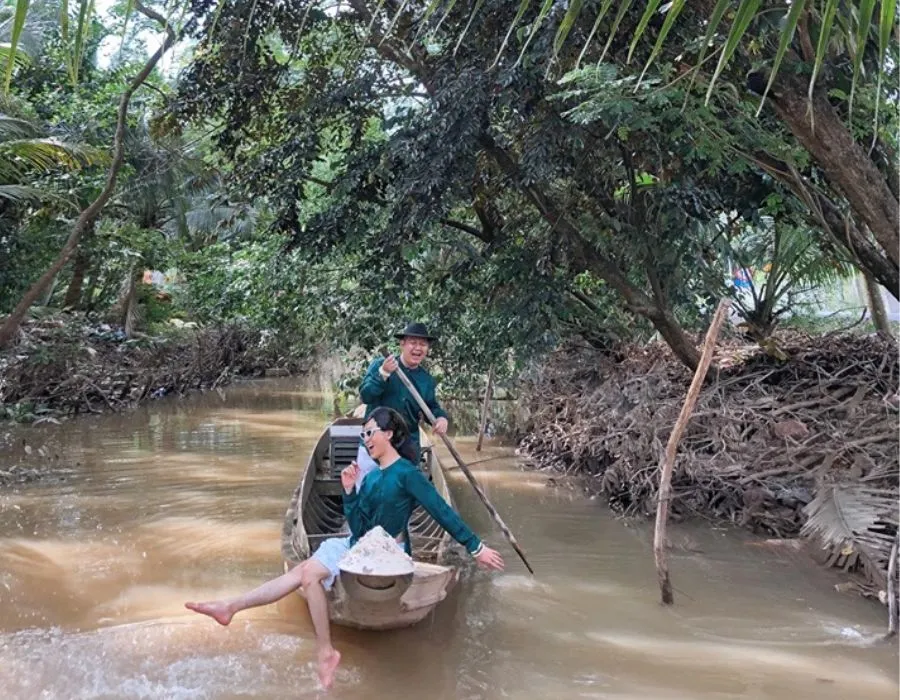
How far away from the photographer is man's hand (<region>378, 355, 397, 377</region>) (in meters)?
5.44

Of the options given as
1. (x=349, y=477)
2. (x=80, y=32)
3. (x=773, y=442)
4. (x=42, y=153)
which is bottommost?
(x=349, y=477)

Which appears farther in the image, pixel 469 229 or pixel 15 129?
pixel 15 129

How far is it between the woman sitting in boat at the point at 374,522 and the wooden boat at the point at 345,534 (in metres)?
0.15

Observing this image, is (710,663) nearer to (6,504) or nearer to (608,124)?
(608,124)

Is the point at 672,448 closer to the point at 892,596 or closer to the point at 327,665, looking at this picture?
the point at 892,596

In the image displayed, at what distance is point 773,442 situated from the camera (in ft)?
24.6

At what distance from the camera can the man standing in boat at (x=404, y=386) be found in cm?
555

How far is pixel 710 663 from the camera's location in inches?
188

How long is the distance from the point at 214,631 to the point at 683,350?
5.97 m

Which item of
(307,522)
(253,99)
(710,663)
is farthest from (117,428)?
(710,663)

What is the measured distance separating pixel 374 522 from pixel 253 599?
81 cm

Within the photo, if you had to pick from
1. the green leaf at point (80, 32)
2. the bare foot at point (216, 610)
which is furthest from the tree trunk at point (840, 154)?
the green leaf at point (80, 32)

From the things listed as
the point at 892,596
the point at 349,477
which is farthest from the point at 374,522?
the point at 892,596

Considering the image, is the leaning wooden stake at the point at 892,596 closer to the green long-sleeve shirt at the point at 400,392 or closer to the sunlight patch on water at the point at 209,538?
the green long-sleeve shirt at the point at 400,392
